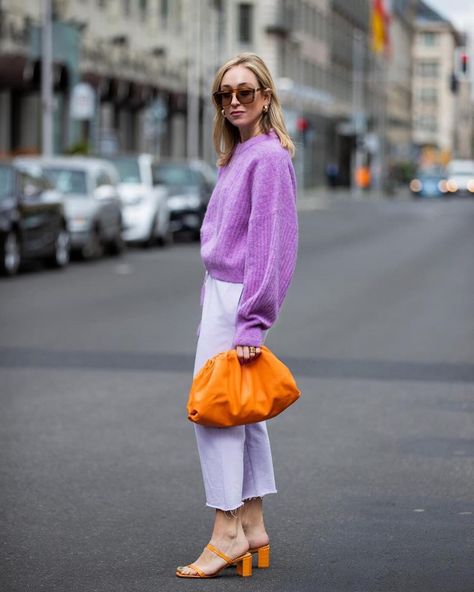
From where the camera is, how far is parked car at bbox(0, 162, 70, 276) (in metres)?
21.0

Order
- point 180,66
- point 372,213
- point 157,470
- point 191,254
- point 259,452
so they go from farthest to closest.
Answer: point 180,66 → point 372,213 → point 191,254 → point 157,470 → point 259,452

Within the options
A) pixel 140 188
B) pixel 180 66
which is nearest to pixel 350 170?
pixel 180 66

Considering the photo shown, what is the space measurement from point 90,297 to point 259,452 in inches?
511

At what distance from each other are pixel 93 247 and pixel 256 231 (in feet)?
68.2

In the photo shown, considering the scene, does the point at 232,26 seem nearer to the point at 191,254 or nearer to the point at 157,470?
the point at 191,254

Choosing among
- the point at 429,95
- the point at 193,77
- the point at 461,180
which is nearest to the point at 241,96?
the point at 193,77

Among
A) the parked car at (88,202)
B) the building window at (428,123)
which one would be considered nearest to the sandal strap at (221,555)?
the parked car at (88,202)

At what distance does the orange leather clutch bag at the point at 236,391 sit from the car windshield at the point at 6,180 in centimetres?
1633

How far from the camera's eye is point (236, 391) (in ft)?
17.2

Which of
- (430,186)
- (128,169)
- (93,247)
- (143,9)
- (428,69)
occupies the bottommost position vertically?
(93,247)

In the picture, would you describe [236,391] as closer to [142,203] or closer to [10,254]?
[10,254]

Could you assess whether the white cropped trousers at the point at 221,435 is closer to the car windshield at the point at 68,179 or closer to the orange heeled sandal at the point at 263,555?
the orange heeled sandal at the point at 263,555

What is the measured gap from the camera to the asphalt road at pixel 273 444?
18.7ft

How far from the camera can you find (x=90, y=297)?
1847 cm
